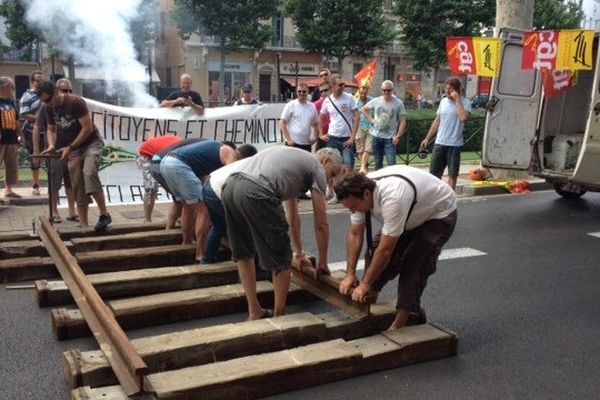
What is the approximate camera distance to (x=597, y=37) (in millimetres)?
8406

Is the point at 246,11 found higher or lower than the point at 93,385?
higher

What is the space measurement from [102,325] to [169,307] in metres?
0.68

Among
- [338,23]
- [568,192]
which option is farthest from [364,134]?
[338,23]

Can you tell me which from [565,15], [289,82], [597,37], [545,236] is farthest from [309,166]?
[289,82]

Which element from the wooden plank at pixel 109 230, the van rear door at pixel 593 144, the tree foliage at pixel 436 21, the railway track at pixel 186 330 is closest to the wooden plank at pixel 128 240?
the railway track at pixel 186 330

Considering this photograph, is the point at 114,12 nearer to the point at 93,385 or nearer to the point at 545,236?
the point at 545,236

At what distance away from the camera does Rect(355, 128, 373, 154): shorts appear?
10391mm

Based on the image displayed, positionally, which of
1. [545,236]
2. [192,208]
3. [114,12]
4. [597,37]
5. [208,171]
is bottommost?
[545,236]

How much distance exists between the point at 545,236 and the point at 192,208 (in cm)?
434

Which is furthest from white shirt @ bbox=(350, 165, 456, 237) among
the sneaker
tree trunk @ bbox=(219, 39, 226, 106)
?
tree trunk @ bbox=(219, 39, 226, 106)

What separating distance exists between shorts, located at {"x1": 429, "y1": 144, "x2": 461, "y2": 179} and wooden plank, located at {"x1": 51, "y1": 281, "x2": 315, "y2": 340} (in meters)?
5.02

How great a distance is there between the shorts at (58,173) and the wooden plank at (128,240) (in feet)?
5.13

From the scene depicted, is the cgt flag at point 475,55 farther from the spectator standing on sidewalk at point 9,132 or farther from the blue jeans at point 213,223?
the spectator standing on sidewalk at point 9,132

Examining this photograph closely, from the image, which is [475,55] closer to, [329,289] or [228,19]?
[329,289]
